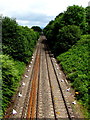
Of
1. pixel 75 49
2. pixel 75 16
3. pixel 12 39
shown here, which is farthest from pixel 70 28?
pixel 12 39

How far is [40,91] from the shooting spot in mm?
15258

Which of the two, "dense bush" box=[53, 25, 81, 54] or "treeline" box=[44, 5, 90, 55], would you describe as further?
"treeline" box=[44, 5, 90, 55]

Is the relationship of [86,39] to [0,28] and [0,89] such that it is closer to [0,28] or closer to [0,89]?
[0,28]

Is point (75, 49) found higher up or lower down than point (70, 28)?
lower down

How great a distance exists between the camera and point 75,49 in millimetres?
29281

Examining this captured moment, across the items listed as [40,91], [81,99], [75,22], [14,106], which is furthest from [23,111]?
[75,22]

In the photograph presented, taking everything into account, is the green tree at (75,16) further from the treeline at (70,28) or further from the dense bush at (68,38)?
the dense bush at (68,38)

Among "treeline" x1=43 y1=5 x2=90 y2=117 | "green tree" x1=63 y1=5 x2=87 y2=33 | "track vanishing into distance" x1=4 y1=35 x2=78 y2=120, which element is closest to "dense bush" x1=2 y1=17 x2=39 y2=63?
"track vanishing into distance" x1=4 y1=35 x2=78 y2=120

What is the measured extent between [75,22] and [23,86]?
24.7 meters

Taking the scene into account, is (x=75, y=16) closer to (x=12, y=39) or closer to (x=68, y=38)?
(x=68, y=38)

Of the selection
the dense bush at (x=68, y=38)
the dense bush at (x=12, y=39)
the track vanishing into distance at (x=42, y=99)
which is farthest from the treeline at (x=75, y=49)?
the dense bush at (x=12, y=39)

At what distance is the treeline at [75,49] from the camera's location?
1569 cm

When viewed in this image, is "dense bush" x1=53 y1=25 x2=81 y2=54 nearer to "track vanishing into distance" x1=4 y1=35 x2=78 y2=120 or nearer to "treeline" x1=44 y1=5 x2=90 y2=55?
"treeline" x1=44 y1=5 x2=90 y2=55

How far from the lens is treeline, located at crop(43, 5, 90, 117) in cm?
1569
